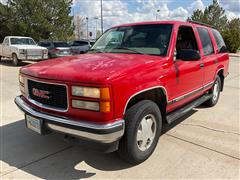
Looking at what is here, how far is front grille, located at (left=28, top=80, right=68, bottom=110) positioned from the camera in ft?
9.79

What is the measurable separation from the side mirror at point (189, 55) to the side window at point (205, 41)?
4.36ft

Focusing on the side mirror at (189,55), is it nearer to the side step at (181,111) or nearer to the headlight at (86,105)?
the side step at (181,111)

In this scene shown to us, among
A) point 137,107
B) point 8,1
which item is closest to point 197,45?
point 137,107

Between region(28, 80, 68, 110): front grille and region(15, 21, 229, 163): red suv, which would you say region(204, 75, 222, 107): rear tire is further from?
region(28, 80, 68, 110): front grille

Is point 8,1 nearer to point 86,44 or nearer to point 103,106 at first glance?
point 86,44

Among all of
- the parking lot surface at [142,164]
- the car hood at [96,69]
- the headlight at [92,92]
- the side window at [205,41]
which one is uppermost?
the side window at [205,41]

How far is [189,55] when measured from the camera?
12.6 feet

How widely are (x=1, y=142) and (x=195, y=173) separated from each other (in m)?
3.06

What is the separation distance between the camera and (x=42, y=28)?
2675 centimetres

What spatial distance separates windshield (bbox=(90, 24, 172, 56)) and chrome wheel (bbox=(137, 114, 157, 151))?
3.42ft

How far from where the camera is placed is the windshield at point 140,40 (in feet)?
12.8

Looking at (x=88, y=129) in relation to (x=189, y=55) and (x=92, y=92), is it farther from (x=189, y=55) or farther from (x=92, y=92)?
(x=189, y=55)

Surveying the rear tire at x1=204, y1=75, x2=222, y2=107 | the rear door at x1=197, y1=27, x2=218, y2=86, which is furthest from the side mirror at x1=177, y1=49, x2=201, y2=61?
the rear tire at x1=204, y1=75, x2=222, y2=107

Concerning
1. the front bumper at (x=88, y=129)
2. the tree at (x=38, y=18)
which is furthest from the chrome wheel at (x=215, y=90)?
the tree at (x=38, y=18)
